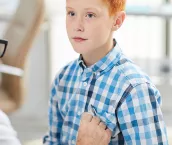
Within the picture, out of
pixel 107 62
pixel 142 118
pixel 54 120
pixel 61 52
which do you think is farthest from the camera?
pixel 61 52

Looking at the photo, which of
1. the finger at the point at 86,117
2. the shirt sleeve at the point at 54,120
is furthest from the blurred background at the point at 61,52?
the finger at the point at 86,117

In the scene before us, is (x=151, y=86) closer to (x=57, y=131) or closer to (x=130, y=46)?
(x=57, y=131)

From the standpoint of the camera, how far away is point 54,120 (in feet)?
5.02

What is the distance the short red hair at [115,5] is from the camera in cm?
128

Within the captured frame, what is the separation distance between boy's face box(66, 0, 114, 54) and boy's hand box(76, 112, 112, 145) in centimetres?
18

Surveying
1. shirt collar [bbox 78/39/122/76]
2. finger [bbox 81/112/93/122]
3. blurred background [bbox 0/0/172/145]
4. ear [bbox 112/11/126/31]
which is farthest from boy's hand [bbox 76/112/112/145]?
blurred background [bbox 0/0/172/145]

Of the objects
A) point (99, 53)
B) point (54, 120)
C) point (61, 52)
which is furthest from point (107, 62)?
point (61, 52)

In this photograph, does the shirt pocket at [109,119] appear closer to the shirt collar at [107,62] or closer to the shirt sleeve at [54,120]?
the shirt collar at [107,62]

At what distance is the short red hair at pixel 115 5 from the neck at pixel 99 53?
0.31 feet

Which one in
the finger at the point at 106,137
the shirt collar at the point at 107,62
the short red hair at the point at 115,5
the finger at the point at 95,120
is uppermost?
the short red hair at the point at 115,5

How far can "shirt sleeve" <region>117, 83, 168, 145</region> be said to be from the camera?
4.08ft

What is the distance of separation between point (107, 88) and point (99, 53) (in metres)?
0.11

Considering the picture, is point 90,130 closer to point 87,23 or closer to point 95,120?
point 95,120

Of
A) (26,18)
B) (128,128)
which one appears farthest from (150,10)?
(128,128)
